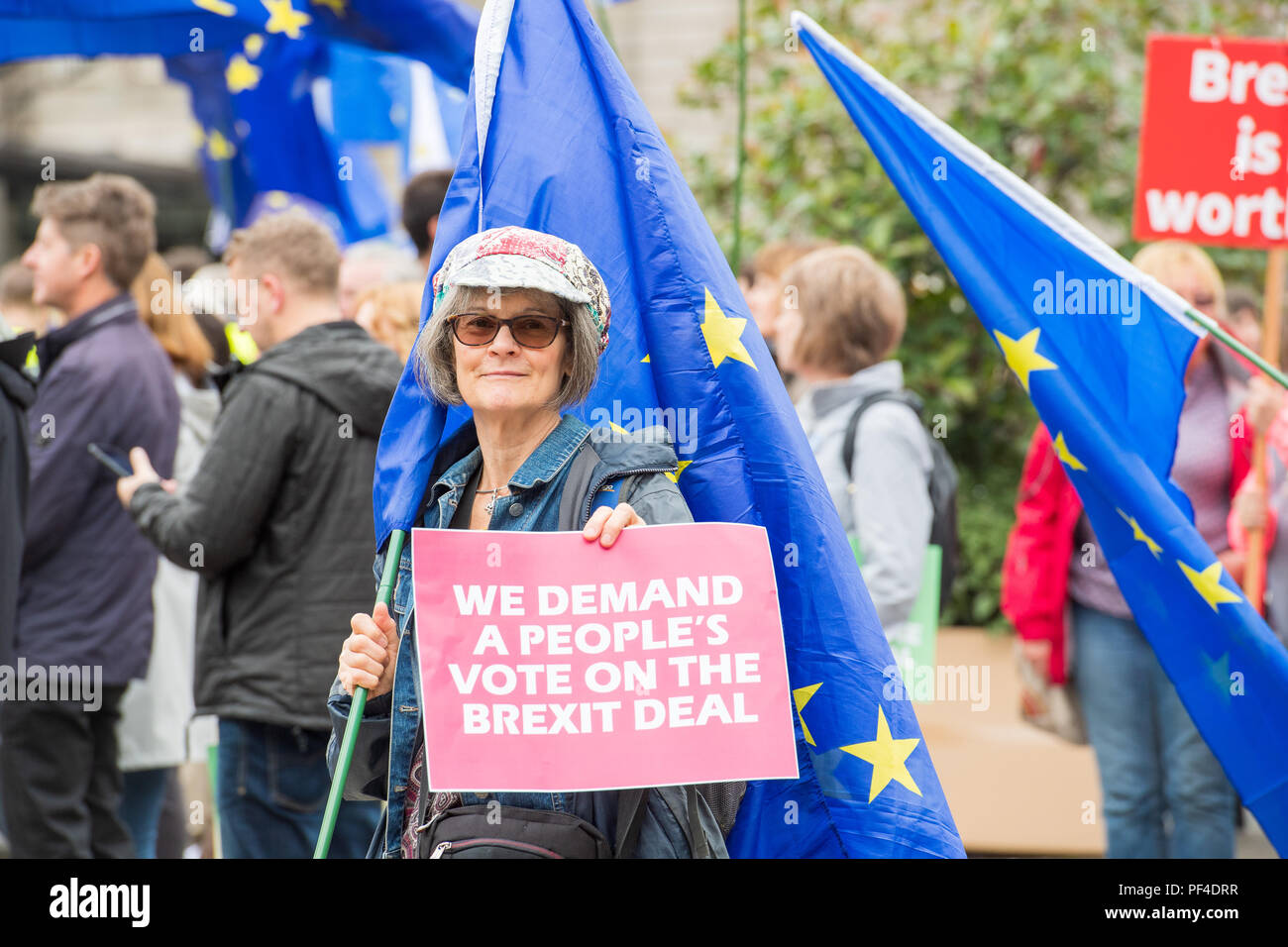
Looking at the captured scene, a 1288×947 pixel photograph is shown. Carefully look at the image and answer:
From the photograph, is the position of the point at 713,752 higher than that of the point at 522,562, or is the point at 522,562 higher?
the point at 522,562

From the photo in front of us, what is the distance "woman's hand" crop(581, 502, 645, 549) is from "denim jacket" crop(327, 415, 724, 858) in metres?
0.07

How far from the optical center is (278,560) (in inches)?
156

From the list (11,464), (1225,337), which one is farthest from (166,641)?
(1225,337)

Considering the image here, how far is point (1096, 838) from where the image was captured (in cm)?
631

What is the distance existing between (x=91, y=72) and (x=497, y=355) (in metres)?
17.8

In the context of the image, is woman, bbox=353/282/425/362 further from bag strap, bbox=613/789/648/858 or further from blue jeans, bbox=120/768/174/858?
bag strap, bbox=613/789/648/858

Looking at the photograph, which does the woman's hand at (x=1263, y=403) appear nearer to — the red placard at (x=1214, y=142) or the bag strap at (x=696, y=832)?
the red placard at (x=1214, y=142)

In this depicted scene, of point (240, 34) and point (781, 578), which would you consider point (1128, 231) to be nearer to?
point (240, 34)

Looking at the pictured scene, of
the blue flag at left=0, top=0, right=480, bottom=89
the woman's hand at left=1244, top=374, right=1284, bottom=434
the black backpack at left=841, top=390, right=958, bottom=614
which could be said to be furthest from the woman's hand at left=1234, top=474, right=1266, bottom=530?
the blue flag at left=0, top=0, right=480, bottom=89

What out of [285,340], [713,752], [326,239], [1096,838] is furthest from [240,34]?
[1096,838]

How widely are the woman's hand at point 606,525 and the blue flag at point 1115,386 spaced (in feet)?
3.91

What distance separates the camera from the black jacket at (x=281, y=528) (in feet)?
12.7

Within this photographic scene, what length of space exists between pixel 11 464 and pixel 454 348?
5.99 ft
